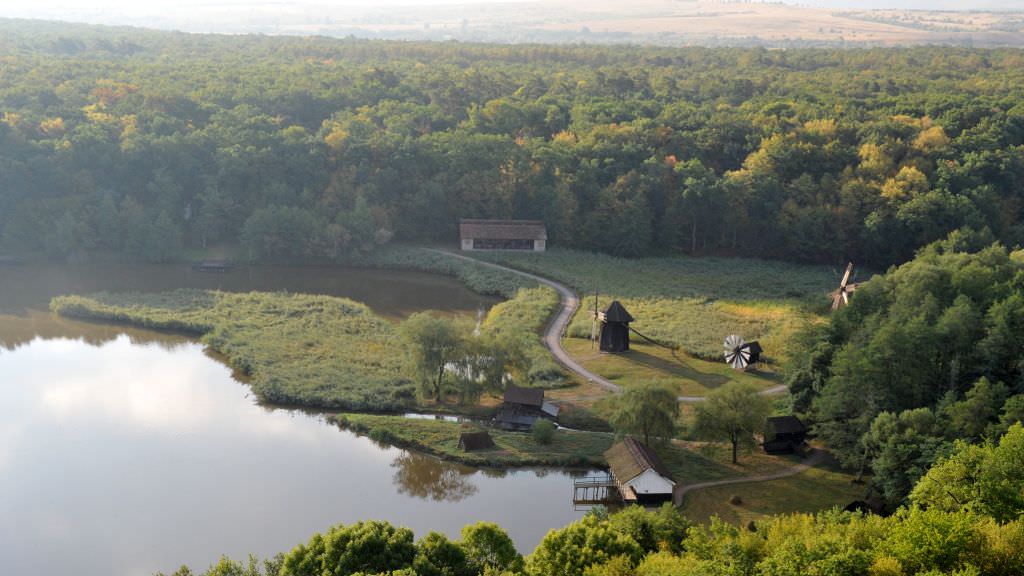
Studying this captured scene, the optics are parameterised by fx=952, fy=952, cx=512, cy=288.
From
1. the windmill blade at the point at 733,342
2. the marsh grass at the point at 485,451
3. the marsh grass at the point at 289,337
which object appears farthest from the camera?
the windmill blade at the point at 733,342

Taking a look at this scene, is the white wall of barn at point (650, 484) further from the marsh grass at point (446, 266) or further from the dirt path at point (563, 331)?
the marsh grass at point (446, 266)

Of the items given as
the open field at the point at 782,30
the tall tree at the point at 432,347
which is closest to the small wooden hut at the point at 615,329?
the tall tree at the point at 432,347

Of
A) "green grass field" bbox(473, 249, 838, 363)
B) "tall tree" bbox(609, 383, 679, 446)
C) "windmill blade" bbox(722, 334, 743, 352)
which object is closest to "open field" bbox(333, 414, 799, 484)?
"tall tree" bbox(609, 383, 679, 446)

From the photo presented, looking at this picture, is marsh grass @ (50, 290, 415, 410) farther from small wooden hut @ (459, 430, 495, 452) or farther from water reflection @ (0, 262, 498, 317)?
small wooden hut @ (459, 430, 495, 452)

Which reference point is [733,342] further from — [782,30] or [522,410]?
[782,30]

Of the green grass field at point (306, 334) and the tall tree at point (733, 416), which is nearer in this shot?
the tall tree at point (733, 416)

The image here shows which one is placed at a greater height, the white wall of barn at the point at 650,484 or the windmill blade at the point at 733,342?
the windmill blade at the point at 733,342

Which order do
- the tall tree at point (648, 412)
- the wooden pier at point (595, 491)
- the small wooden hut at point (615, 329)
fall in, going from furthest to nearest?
the small wooden hut at point (615, 329) → the tall tree at point (648, 412) → the wooden pier at point (595, 491)

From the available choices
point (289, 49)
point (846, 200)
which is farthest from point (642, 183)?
point (289, 49)
